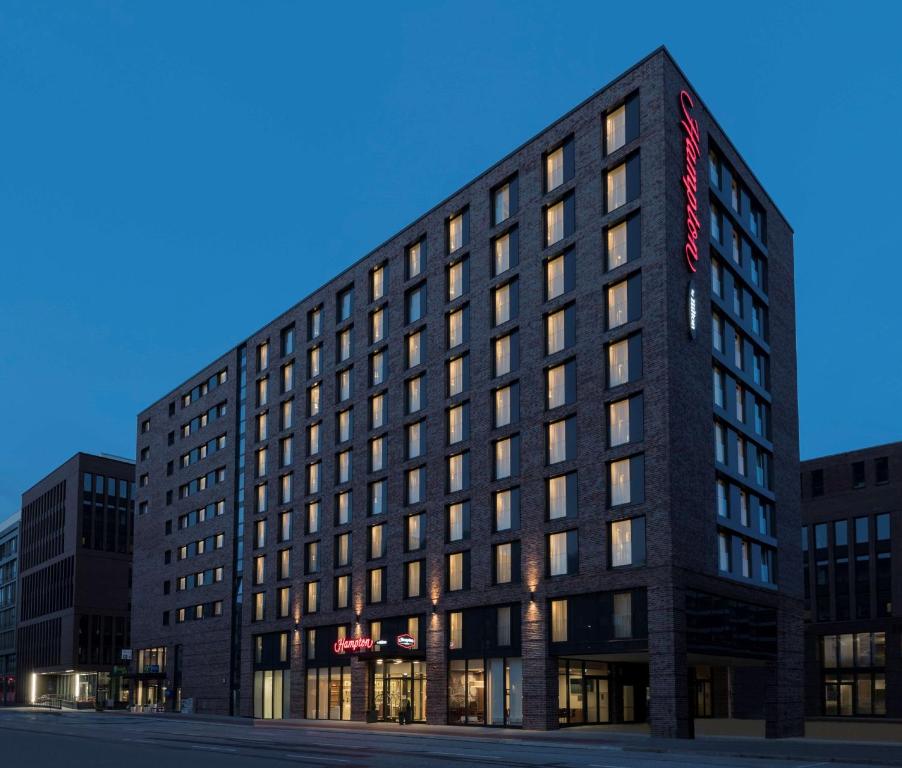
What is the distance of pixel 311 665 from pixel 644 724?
26.8 m

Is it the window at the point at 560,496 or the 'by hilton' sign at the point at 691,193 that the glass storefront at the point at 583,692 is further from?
the 'by hilton' sign at the point at 691,193

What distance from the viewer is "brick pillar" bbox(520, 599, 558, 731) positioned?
58312 millimetres

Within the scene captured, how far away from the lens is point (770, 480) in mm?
65188

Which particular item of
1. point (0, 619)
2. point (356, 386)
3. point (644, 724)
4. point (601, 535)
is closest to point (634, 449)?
point (601, 535)

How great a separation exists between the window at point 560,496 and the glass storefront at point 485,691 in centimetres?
861

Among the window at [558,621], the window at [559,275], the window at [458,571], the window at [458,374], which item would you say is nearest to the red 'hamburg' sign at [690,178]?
the window at [559,275]

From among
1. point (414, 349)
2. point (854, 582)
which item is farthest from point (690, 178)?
point (854, 582)

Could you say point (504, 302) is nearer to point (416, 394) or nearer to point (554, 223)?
point (554, 223)

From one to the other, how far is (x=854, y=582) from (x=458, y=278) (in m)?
51.6

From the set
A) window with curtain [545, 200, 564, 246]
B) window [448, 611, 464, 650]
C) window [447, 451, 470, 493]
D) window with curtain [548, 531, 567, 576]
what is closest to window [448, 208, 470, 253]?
window with curtain [545, 200, 564, 246]

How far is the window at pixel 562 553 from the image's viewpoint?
192ft

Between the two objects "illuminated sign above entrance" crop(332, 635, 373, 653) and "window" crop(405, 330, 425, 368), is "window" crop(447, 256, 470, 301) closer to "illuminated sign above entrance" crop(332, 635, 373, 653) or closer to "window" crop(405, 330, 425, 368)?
"window" crop(405, 330, 425, 368)

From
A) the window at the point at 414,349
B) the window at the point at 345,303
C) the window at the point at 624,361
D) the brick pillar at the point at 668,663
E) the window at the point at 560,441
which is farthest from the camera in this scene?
the window at the point at 345,303

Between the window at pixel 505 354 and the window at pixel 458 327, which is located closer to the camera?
the window at pixel 505 354
